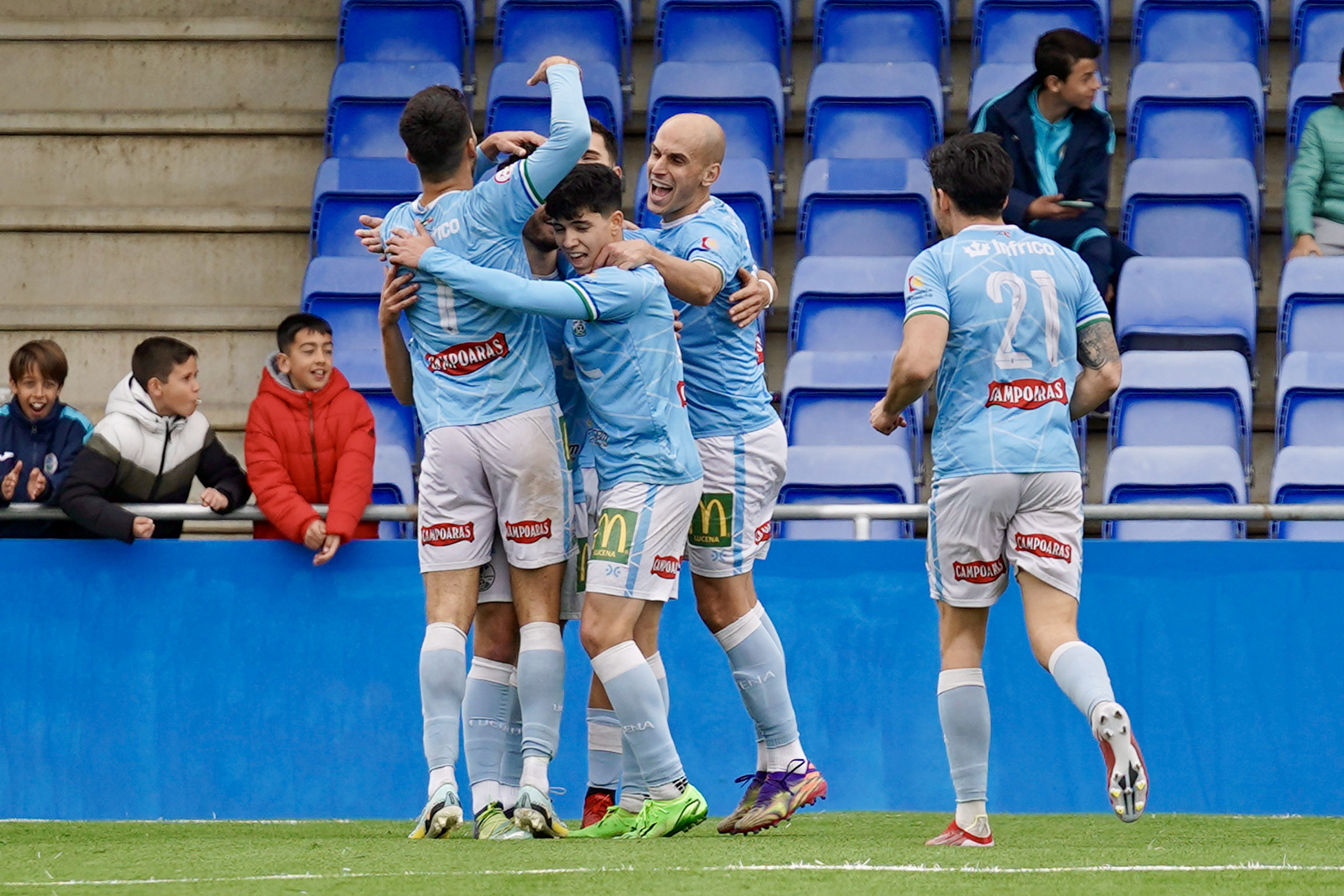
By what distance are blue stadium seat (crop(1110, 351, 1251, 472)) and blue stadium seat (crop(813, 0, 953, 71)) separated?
270cm

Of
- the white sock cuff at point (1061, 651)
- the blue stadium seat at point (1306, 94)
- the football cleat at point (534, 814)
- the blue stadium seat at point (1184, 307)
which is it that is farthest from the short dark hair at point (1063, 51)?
Result: the football cleat at point (534, 814)

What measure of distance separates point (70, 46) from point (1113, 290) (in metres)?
5.81

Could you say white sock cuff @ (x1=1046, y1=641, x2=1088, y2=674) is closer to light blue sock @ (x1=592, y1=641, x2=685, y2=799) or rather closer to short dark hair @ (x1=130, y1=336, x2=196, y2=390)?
light blue sock @ (x1=592, y1=641, x2=685, y2=799)

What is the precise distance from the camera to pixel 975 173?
4.57 m

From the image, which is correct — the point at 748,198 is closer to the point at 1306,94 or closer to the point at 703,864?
the point at 1306,94

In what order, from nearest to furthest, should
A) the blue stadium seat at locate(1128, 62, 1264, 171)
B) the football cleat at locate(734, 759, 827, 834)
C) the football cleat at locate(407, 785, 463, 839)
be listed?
the football cleat at locate(407, 785, 463, 839), the football cleat at locate(734, 759, 827, 834), the blue stadium seat at locate(1128, 62, 1264, 171)

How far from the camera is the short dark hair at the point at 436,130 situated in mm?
4867

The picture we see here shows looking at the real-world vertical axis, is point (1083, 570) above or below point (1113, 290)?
below

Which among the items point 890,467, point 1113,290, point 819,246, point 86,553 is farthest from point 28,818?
point 1113,290

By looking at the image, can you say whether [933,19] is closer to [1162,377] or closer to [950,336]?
[1162,377]

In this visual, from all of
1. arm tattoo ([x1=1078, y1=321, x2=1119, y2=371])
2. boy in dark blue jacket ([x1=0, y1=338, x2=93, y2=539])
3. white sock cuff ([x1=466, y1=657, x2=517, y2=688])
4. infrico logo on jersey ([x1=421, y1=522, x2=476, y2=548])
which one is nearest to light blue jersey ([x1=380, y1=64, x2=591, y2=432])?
infrico logo on jersey ([x1=421, y1=522, x2=476, y2=548])

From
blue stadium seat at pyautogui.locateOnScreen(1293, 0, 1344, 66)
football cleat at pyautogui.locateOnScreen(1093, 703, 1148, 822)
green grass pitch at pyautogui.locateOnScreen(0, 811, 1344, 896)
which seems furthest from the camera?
blue stadium seat at pyautogui.locateOnScreen(1293, 0, 1344, 66)

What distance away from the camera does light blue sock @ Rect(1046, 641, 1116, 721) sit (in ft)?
13.8

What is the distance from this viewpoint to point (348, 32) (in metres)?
9.70
